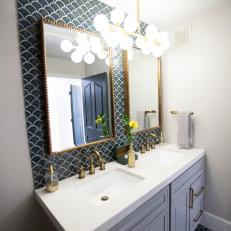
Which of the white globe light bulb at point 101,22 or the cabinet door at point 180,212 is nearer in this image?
the white globe light bulb at point 101,22

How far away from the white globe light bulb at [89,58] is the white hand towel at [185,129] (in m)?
1.10

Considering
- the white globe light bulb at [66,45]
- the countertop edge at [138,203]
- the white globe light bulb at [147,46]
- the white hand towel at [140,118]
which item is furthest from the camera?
the white hand towel at [140,118]

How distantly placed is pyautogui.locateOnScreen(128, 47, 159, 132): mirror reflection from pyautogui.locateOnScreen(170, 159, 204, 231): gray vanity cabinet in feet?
2.15

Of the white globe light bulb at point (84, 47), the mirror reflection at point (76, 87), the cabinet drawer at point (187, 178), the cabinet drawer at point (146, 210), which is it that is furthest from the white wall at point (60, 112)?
the cabinet drawer at point (187, 178)

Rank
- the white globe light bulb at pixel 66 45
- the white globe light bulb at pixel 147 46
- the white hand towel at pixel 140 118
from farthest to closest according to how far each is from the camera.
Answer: the white hand towel at pixel 140 118
the white globe light bulb at pixel 147 46
the white globe light bulb at pixel 66 45

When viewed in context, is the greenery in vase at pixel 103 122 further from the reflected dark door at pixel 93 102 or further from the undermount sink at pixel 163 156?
the undermount sink at pixel 163 156

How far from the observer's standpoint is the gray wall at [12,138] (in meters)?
0.98

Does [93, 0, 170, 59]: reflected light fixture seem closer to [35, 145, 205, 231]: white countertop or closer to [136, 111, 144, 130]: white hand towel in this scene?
[136, 111, 144, 130]: white hand towel

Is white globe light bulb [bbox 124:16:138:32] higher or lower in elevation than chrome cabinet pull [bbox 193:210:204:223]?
higher

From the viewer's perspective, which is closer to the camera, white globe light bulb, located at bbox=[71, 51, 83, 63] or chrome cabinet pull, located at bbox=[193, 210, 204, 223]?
white globe light bulb, located at bbox=[71, 51, 83, 63]

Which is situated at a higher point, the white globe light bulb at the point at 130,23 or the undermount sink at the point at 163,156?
the white globe light bulb at the point at 130,23

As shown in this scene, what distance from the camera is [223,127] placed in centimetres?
166

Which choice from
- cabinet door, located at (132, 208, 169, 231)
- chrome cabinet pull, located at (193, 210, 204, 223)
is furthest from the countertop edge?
chrome cabinet pull, located at (193, 210, 204, 223)

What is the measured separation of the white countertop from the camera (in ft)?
2.59
